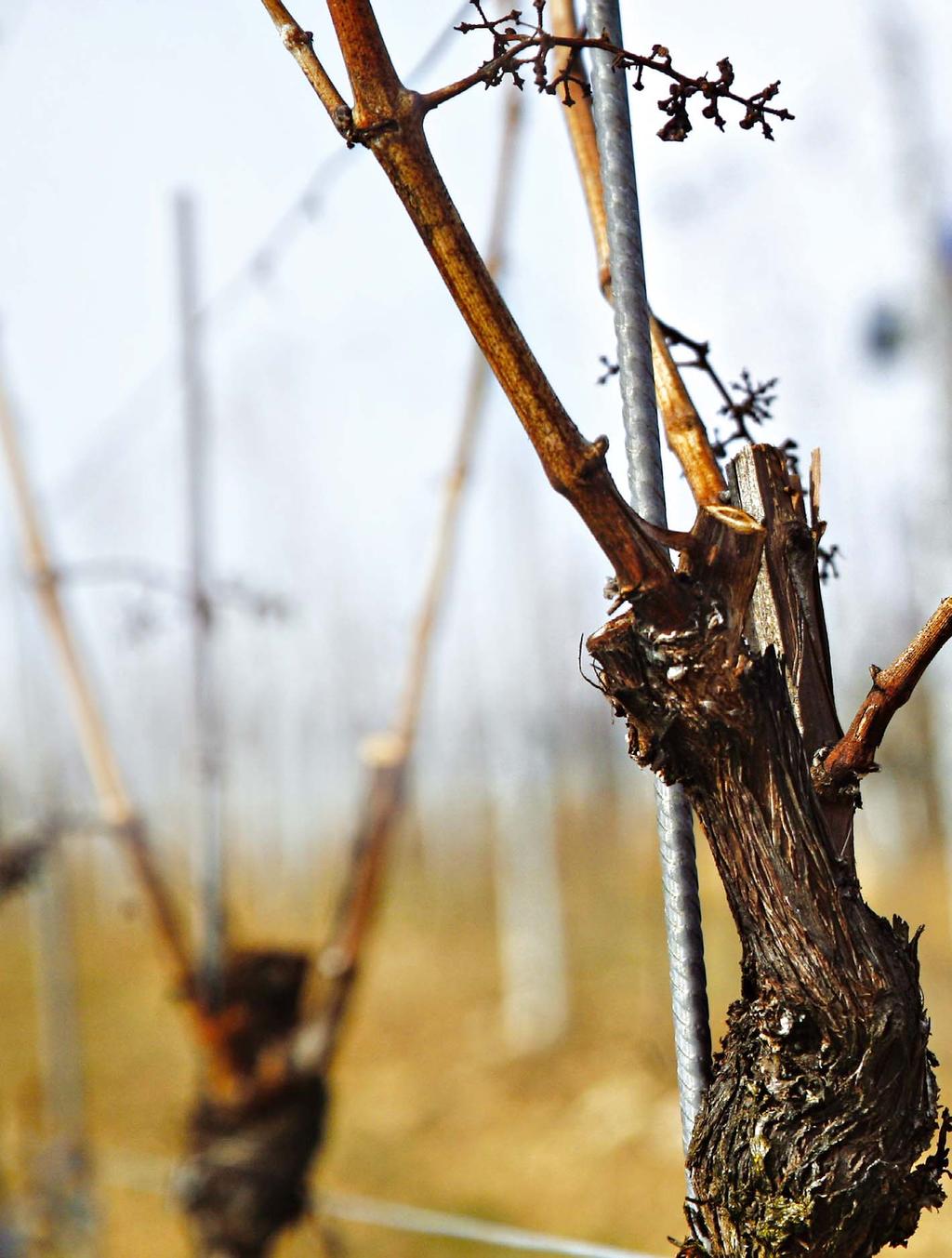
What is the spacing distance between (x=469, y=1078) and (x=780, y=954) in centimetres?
505

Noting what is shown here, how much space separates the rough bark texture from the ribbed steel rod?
2.2 inches

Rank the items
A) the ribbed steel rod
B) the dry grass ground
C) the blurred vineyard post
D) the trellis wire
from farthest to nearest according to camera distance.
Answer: the dry grass ground → the trellis wire → the ribbed steel rod → the blurred vineyard post

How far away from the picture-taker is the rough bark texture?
510 millimetres

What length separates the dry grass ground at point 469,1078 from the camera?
393 centimetres

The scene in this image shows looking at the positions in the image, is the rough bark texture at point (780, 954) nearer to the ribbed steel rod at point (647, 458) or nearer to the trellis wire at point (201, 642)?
the ribbed steel rod at point (647, 458)

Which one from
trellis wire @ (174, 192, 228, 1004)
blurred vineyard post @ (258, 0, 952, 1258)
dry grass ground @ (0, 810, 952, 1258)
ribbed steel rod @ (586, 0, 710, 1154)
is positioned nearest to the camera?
blurred vineyard post @ (258, 0, 952, 1258)

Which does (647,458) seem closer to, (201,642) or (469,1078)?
(201,642)

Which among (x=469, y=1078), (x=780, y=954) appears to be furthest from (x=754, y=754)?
(x=469, y=1078)

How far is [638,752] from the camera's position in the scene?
52 centimetres

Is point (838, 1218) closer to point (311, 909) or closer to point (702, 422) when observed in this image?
point (702, 422)

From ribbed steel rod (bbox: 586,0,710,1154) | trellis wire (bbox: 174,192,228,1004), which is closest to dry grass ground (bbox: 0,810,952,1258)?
trellis wire (bbox: 174,192,228,1004)

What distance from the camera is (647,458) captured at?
61 cm

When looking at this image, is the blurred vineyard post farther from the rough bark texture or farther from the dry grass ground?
the dry grass ground

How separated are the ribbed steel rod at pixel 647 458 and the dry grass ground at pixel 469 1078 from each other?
1.17 m
